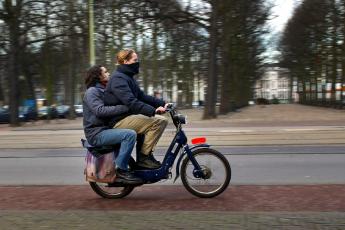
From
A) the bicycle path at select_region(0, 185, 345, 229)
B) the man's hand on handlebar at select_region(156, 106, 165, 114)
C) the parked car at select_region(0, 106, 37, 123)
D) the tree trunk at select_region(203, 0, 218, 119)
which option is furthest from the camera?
the parked car at select_region(0, 106, 37, 123)

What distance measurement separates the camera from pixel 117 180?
19.9ft

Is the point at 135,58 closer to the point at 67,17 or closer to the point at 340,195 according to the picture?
the point at 340,195

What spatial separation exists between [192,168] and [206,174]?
7.2 inches

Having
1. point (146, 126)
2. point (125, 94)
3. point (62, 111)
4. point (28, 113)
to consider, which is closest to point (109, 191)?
point (146, 126)

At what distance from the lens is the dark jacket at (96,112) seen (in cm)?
596

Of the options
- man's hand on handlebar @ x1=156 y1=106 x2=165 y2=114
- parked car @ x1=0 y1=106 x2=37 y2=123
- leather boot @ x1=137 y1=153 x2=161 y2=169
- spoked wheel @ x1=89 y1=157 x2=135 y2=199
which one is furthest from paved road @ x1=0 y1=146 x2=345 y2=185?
parked car @ x1=0 y1=106 x2=37 y2=123

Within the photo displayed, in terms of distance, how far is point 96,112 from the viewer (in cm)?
596

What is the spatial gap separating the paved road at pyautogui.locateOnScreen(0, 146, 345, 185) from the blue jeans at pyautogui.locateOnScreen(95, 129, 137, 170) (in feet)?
5.40

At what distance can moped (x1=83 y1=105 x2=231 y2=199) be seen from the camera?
6.10 metres

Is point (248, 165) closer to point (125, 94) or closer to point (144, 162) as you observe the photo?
point (144, 162)

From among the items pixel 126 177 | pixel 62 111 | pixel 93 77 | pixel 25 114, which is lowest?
pixel 62 111

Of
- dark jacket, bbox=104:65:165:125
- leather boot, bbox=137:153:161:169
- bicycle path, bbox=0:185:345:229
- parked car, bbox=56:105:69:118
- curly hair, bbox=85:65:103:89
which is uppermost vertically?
curly hair, bbox=85:65:103:89

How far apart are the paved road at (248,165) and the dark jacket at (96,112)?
1833 millimetres

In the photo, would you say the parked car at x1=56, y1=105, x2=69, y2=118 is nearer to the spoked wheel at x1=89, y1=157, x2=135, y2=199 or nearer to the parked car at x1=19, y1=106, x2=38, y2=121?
the parked car at x1=19, y1=106, x2=38, y2=121
